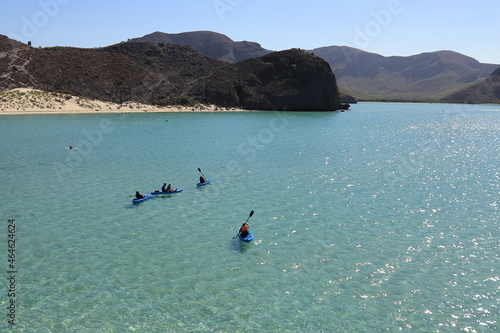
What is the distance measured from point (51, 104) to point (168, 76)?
56591 mm

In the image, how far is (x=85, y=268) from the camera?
2056 cm

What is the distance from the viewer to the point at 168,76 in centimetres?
16562

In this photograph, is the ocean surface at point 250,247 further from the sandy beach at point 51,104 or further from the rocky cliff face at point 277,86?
the rocky cliff face at point 277,86

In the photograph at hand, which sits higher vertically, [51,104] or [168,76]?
[168,76]

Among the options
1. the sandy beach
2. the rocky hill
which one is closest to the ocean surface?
the sandy beach

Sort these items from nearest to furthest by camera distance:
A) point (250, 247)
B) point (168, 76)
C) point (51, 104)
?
point (250, 247)
point (51, 104)
point (168, 76)

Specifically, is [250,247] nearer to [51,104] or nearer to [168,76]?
[51,104]

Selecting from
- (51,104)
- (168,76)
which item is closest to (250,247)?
(51,104)

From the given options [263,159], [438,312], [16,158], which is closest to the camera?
[438,312]

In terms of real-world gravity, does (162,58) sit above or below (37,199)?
above

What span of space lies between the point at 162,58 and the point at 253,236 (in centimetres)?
16587

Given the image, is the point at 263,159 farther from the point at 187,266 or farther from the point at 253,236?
the point at 187,266

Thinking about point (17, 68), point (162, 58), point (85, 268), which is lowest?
point (85, 268)

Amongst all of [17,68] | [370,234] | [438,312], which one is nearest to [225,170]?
[370,234]
